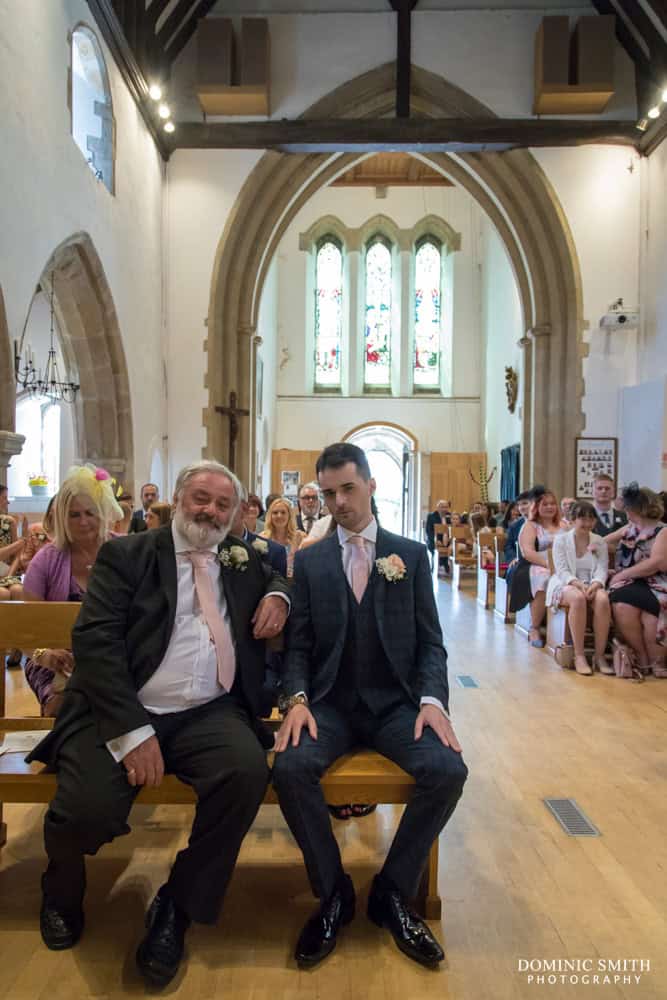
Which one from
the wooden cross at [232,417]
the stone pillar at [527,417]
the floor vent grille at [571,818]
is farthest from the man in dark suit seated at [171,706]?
the stone pillar at [527,417]

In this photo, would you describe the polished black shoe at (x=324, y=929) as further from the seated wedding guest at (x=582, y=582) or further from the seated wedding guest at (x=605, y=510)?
the seated wedding guest at (x=605, y=510)

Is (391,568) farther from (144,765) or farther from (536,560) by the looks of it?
(536,560)

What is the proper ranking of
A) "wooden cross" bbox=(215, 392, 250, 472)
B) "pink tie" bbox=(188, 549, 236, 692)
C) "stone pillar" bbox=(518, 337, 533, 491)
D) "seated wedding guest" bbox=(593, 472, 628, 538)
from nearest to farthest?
"pink tie" bbox=(188, 549, 236, 692), "seated wedding guest" bbox=(593, 472, 628, 538), "wooden cross" bbox=(215, 392, 250, 472), "stone pillar" bbox=(518, 337, 533, 491)

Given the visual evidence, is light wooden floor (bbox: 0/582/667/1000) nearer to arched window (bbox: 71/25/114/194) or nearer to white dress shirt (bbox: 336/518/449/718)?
white dress shirt (bbox: 336/518/449/718)

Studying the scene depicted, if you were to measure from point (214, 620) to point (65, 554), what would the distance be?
0.95 meters

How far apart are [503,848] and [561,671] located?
2.74m

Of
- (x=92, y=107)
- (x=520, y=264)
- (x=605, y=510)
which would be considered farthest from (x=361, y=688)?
(x=520, y=264)

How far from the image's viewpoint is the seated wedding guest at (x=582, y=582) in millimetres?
5043

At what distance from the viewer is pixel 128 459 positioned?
8.64 m

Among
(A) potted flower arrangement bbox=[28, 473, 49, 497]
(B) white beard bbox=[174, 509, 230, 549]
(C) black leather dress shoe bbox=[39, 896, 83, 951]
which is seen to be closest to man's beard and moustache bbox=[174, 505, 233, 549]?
(B) white beard bbox=[174, 509, 230, 549]

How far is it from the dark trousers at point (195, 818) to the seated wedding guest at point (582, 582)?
144 inches

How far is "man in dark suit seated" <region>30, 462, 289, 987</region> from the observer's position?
6.07 feet

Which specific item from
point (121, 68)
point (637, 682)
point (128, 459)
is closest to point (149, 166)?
point (121, 68)

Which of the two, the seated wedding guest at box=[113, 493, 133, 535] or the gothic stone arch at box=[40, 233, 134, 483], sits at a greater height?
the gothic stone arch at box=[40, 233, 134, 483]
